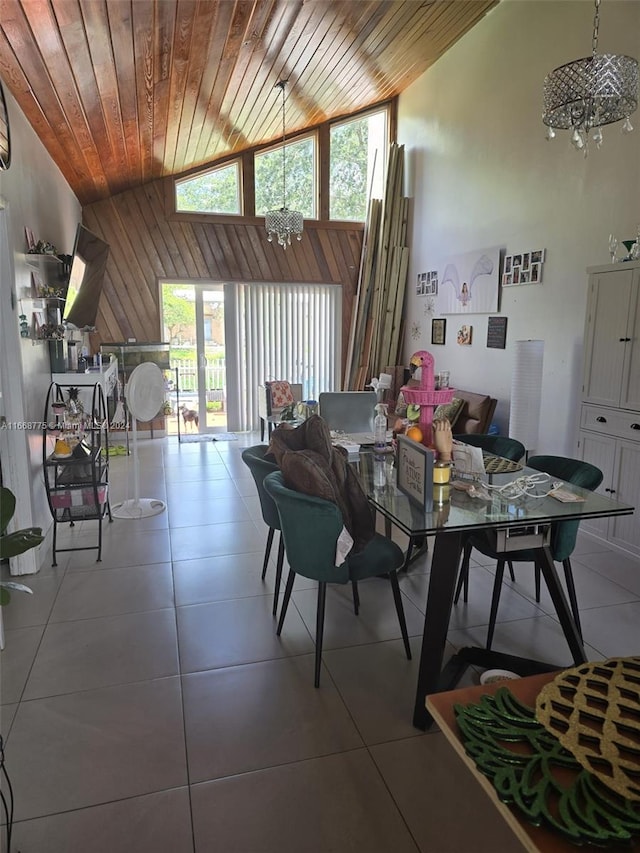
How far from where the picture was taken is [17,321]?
334cm

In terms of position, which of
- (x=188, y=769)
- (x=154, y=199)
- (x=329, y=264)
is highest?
(x=154, y=199)

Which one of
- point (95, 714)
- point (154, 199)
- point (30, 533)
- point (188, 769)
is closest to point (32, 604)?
point (95, 714)

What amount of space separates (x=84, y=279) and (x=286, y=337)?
A: 3.80 meters

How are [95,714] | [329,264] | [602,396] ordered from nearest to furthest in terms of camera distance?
[95,714] < [602,396] < [329,264]

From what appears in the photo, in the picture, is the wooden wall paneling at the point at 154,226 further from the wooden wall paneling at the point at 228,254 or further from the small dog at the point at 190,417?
the small dog at the point at 190,417

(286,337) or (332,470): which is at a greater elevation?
(286,337)

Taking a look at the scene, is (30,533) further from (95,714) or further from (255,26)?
(255,26)

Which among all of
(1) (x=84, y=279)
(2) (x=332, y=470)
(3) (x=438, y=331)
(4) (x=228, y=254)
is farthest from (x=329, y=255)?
(2) (x=332, y=470)

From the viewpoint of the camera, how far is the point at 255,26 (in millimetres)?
3744

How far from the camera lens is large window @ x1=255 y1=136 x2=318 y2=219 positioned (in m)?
7.79

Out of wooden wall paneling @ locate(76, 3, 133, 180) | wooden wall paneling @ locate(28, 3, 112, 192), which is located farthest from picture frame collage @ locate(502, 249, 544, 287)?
wooden wall paneling @ locate(28, 3, 112, 192)

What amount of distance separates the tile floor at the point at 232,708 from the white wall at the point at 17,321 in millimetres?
626

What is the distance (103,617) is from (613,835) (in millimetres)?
2698

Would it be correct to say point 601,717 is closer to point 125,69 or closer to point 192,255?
point 125,69
